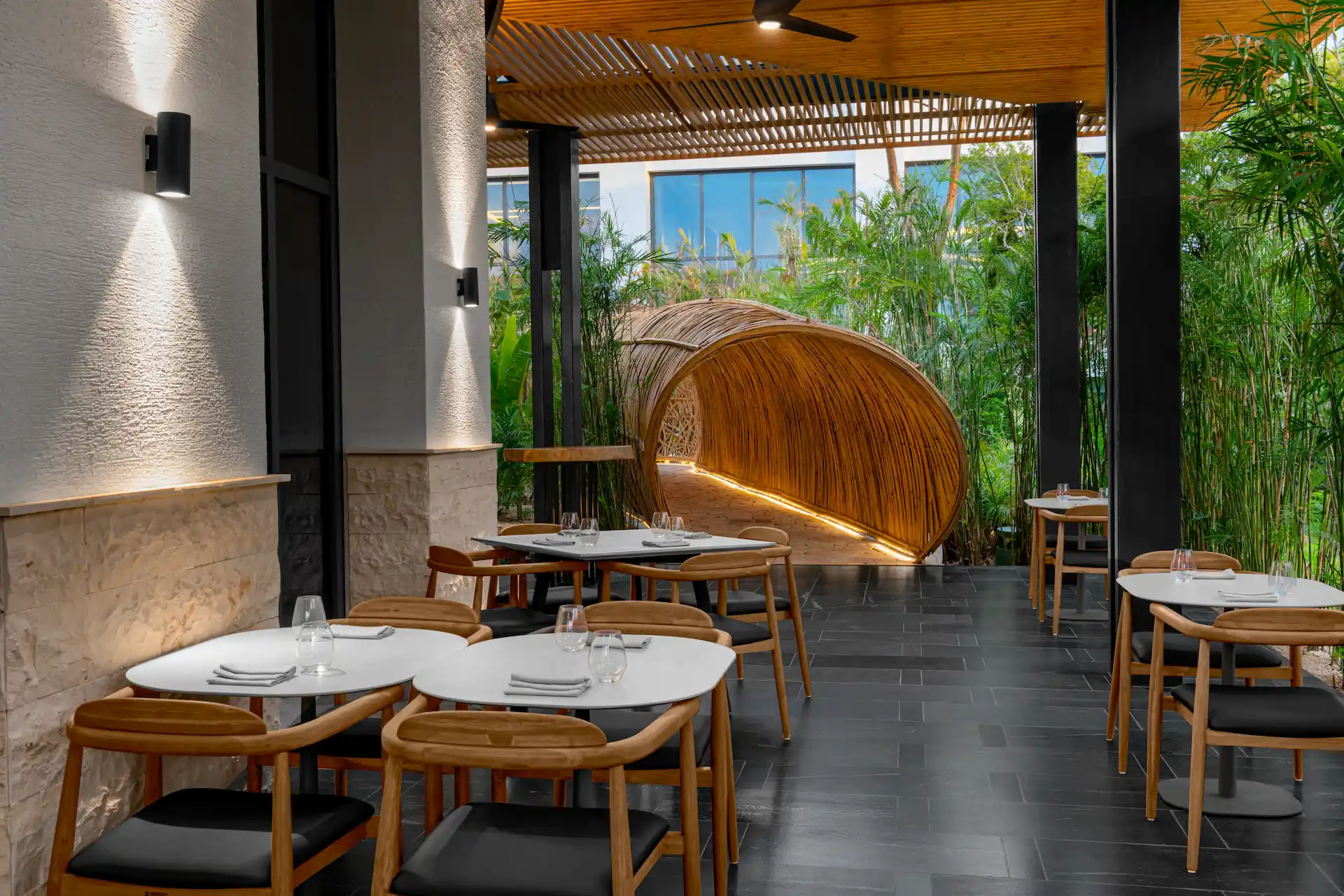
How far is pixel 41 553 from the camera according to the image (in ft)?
9.11

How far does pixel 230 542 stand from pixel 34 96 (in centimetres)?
152

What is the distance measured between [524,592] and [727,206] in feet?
54.6

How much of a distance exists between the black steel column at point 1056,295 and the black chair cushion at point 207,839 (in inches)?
279

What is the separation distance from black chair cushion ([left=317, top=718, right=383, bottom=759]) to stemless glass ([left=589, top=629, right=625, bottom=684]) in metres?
0.93

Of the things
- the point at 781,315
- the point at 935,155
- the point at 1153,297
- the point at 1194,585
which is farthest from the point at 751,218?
the point at 1194,585

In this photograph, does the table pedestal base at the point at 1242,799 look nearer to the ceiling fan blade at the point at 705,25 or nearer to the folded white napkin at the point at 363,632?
the folded white napkin at the point at 363,632

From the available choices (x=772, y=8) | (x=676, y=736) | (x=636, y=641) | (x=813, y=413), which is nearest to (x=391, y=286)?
(x=772, y=8)

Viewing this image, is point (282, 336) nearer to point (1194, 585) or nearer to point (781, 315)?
point (1194, 585)

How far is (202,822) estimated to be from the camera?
2.50 metres

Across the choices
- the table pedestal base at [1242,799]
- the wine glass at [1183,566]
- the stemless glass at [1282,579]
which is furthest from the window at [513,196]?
the table pedestal base at [1242,799]

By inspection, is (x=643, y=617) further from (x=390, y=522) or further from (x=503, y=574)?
(x=390, y=522)

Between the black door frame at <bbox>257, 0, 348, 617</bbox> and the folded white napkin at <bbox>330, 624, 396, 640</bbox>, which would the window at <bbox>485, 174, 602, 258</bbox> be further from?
the folded white napkin at <bbox>330, 624, 396, 640</bbox>

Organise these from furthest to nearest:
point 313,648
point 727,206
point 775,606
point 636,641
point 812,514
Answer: point 727,206 → point 812,514 → point 775,606 → point 636,641 → point 313,648

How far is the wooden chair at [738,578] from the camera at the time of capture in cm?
445
